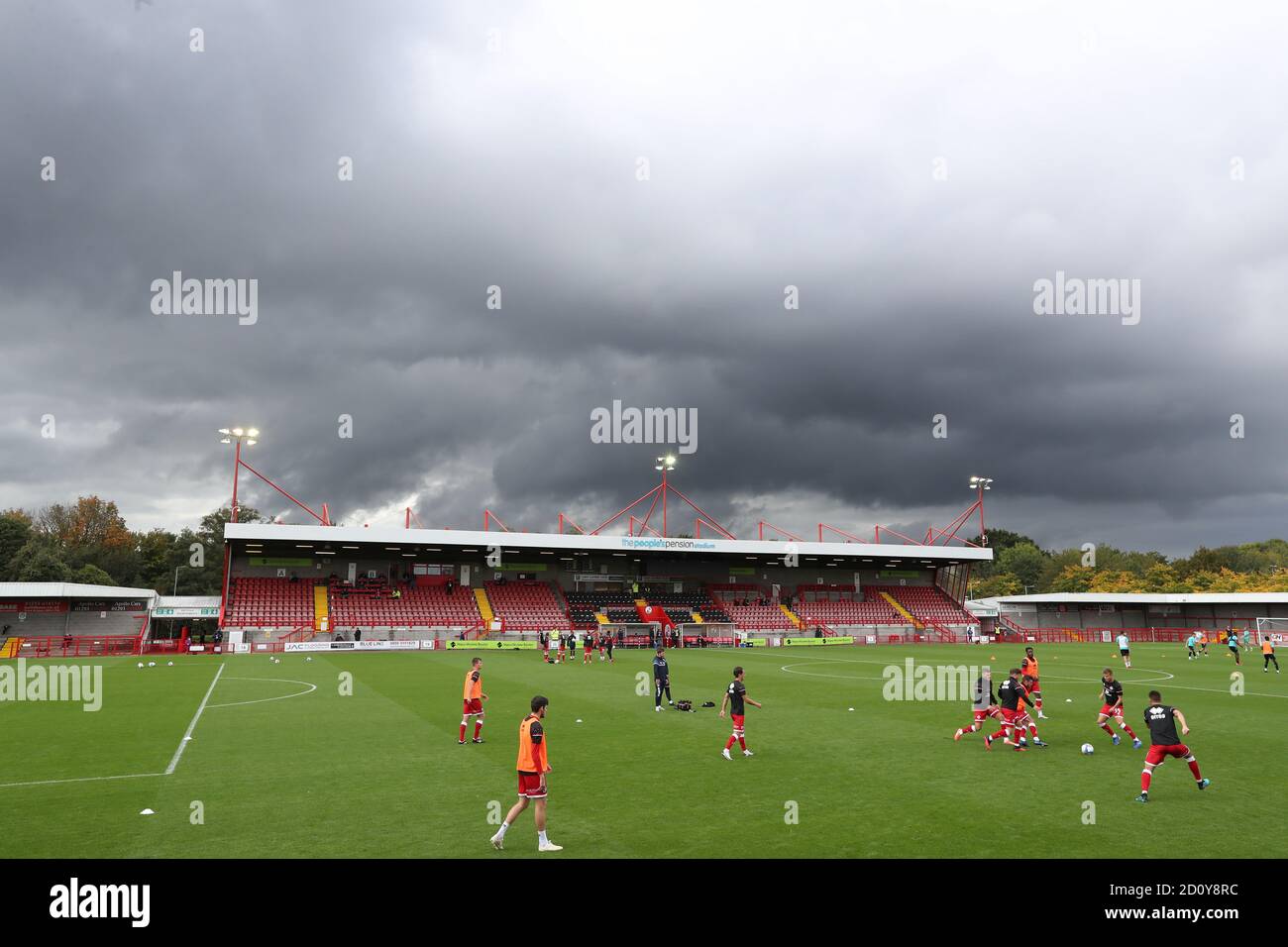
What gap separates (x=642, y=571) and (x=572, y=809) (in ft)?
219

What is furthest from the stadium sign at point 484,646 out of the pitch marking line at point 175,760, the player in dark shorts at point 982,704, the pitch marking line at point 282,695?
the player in dark shorts at point 982,704

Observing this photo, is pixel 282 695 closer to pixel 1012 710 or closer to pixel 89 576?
pixel 1012 710

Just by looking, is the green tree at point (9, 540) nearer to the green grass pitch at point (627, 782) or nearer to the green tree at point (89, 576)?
the green tree at point (89, 576)

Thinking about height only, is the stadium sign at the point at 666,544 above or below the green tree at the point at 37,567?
above

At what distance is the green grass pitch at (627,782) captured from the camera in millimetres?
9961

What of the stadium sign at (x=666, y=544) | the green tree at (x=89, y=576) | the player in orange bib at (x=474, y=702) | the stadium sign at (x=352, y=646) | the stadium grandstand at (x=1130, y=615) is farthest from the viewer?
the green tree at (x=89, y=576)

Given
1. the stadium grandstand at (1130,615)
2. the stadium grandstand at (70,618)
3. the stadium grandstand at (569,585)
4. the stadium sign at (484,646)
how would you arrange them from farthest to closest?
the stadium grandstand at (1130,615) < the stadium grandstand at (569,585) < the stadium sign at (484,646) < the stadium grandstand at (70,618)

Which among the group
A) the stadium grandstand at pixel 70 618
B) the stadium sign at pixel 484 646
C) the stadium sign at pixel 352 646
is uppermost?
the stadium grandstand at pixel 70 618

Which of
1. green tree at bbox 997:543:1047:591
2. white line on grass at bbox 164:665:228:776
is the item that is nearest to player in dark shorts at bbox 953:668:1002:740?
white line on grass at bbox 164:665:228:776

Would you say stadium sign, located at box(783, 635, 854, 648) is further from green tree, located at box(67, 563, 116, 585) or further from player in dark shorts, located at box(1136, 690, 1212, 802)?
green tree, located at box(67, 563, 116, 585)

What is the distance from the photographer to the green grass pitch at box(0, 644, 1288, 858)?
996cm

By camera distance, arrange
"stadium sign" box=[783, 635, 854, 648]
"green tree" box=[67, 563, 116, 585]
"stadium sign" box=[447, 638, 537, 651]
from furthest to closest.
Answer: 1. "green tree" box=[67, 563, 116, 585]
2. "stadium sign" box=[783, 635, 854, 648]
3. "stadium sign" box=[447, 638, 537, 651]

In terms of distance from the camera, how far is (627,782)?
13406 mm
